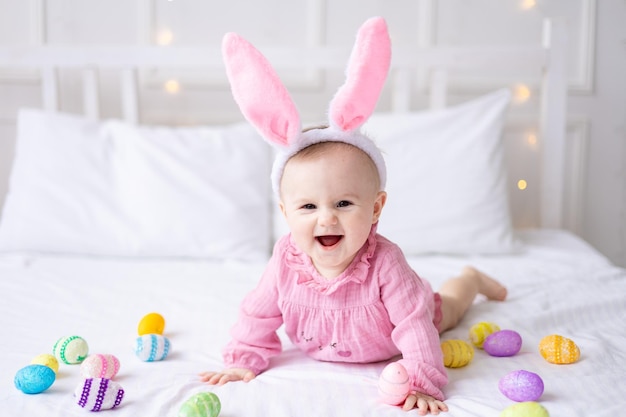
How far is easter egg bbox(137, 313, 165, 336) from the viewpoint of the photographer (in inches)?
49.2

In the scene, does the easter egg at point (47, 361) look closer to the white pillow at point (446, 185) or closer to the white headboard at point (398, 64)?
the white pillow at point (446, 185)

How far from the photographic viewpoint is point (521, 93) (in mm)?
2389

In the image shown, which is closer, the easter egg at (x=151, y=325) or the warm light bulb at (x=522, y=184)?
the easter egg at (x=151, y=325)

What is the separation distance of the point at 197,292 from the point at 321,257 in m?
0.62

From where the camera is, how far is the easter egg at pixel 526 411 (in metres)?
0.85

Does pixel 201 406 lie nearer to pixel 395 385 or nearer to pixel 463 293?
pixel 395 385

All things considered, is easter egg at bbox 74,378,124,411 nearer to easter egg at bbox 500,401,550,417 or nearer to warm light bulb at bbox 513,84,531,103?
easter egg at bbox 500,401,550,417

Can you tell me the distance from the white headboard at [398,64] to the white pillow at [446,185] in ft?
0.69

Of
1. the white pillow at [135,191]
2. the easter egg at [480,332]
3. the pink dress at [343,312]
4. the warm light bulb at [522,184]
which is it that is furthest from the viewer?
the warm light bulb at [522,184]

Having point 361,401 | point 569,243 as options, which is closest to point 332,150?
point 361,401

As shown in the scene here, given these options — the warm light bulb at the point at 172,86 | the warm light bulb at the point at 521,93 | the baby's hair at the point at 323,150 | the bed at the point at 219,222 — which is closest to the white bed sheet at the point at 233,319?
the bed at the point at 219,222

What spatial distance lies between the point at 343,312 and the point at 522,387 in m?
0.30

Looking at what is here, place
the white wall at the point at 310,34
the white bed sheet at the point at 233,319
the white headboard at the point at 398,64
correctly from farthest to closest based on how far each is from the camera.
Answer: the white wall at the point at 310,34, the white headboard at the point at 398,64, the white bed sheet at the point at 233,319

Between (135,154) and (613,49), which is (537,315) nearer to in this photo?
(135,154)
